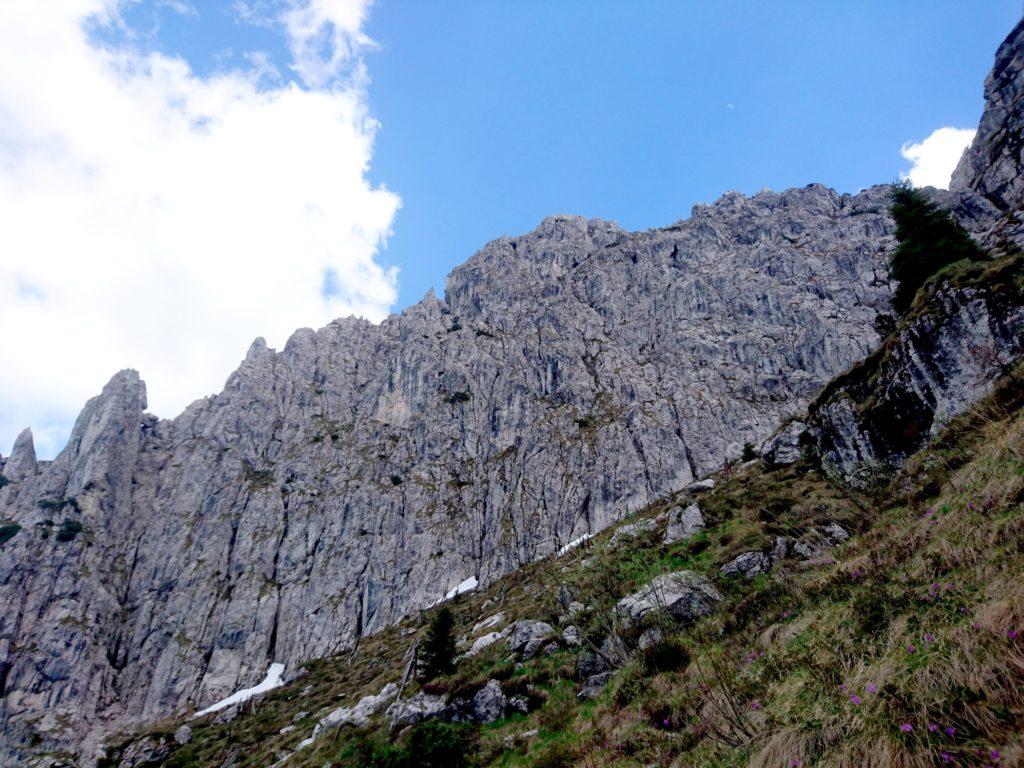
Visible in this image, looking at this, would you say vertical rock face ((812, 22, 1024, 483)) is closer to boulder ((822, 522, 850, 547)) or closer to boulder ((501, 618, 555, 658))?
boulder ((822, 522, 850, 547))

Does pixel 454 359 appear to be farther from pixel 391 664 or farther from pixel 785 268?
pixel 785 268

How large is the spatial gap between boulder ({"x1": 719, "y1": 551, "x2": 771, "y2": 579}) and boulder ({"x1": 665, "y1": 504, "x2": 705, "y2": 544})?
33.2 ft

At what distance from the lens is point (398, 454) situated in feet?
419

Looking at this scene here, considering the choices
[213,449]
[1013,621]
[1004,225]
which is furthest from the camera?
[213,449]

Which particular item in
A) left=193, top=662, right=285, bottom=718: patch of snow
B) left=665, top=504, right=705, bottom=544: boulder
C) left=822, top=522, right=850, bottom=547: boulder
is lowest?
left=193, top=662, right=285, bottom=718: patch of snow

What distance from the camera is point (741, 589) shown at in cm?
1850

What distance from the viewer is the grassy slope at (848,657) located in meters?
5.89

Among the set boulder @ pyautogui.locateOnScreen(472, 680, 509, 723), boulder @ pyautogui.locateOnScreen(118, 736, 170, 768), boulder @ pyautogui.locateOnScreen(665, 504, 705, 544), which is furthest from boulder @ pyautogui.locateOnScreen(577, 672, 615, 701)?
boulder @ pyautogui.locateOnScreen(118, 736, 170, 768)

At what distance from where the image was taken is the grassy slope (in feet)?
19.3

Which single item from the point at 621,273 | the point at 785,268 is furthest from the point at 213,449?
the point at 785,268

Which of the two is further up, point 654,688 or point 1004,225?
point 1004,225

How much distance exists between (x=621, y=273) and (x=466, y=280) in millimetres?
57919

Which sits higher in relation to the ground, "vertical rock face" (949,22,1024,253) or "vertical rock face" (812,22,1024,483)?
"vertical rock face" (949,22,1024,253)

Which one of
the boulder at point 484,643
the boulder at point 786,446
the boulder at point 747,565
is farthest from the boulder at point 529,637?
→ the boulder at point 786,446
